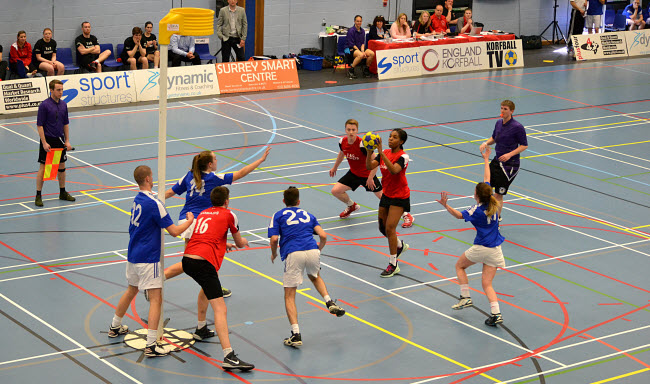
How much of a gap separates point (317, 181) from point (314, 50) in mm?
14854

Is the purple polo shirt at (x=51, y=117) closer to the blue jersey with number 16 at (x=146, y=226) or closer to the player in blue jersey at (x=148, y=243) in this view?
the player in blue jersey at (x=148, y=243)

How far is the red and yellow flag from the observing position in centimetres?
1659

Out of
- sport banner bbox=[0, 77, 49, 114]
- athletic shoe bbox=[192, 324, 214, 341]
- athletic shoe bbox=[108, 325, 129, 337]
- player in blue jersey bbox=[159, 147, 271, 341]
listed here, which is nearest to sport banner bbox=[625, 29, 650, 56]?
sport banner bbox=[0, 77, 49, 114]

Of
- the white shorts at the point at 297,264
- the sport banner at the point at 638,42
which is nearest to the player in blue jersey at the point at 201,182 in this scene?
the white shorts at the point at 297,264

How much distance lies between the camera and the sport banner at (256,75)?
89.4ft

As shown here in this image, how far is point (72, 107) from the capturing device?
2461cm

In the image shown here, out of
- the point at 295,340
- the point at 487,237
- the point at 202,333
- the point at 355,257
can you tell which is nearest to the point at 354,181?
the point at 355,257

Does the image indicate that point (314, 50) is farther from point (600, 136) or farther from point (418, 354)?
point (418, 354)

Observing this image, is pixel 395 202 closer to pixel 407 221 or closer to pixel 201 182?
pixel 407 221

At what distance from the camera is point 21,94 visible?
78.3 feet

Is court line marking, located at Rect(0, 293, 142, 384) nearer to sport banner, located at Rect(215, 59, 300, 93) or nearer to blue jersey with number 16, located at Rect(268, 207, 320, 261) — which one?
blue jersey with number 16, located at Rect(268, 207, 320, 261)

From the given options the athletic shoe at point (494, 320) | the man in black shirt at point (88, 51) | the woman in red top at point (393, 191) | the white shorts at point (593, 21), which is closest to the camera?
the athletic shoe at point (494, 320)

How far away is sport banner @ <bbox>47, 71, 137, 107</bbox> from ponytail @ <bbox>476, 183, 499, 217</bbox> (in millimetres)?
15585

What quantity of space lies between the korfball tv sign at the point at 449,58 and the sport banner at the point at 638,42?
5.80m
